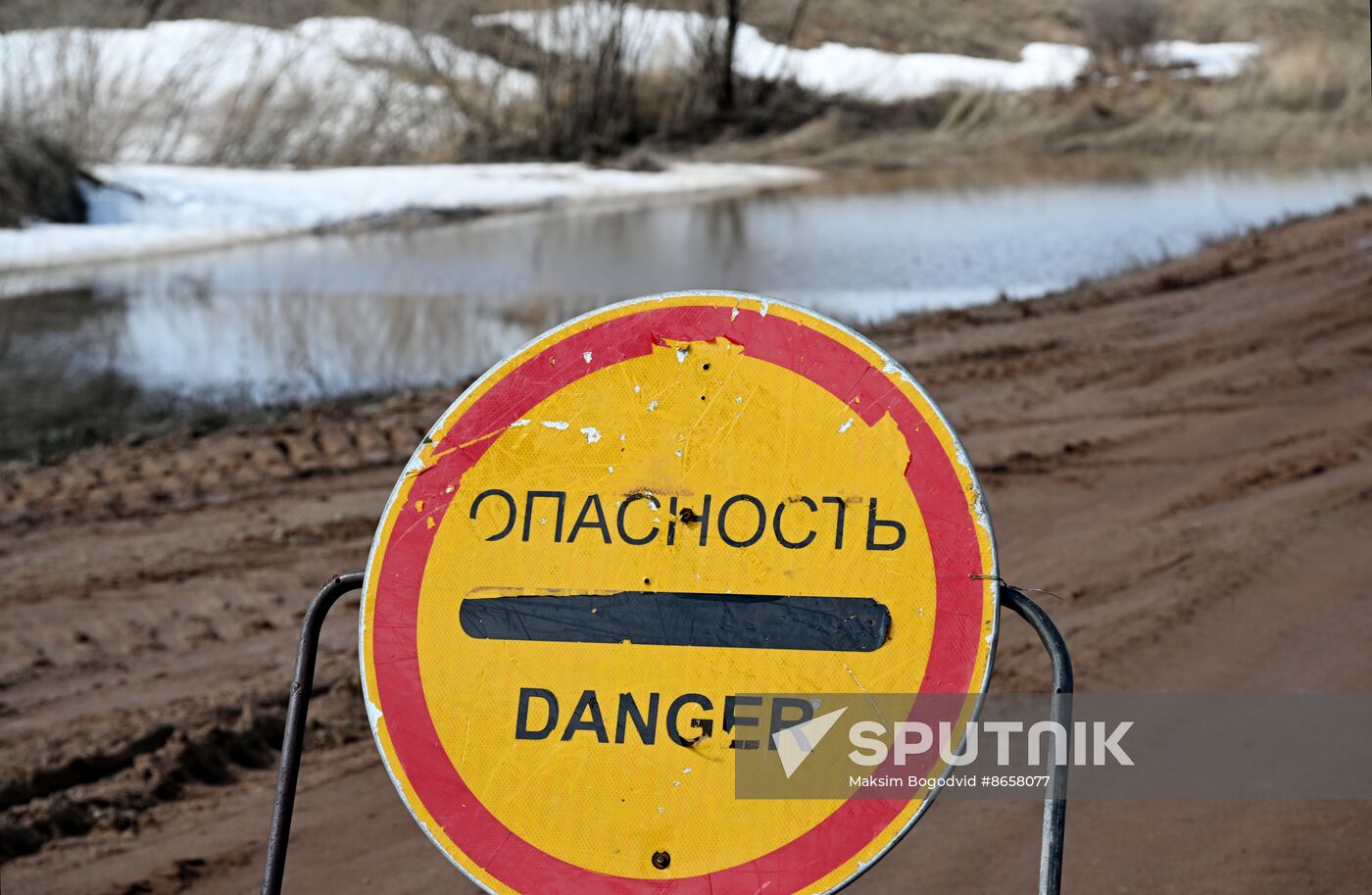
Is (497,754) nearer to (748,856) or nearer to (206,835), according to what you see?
(748,856)

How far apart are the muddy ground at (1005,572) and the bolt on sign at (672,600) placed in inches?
60.0

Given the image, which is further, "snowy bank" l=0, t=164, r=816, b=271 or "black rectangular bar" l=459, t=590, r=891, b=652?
"snowy bank" l=0, t=164, r=816, b=271

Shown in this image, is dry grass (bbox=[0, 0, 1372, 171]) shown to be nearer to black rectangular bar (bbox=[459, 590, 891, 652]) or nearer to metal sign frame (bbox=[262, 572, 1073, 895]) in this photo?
metal sign frame (bbox=[262, 572, 1073, 895])

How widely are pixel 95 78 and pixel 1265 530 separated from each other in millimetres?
18095

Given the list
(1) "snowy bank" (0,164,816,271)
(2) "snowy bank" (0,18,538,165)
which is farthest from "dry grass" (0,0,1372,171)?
(1) "snowy bank" (0,164,816,271)

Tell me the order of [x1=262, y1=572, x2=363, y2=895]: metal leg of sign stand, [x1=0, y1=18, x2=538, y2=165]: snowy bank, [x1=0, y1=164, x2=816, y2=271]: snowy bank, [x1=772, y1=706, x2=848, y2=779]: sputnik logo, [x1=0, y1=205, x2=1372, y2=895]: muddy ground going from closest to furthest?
[x1=772, y1=706, x2=848, y2=779]: sputnik logo, [x1=262, y1=572, x2=363, y2=895]: metal leg of sign stand, [x1=0, y1=205, x2=1372, y2=895]: muddy ground, [x1=0, y1=164, x2=816, y2=271]: snowy bank, [x1=0, y1=18, x2=538, y2=165]: snowy bank

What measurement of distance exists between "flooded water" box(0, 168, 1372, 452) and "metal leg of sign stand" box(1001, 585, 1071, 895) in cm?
727

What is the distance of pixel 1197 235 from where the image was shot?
47.0ft

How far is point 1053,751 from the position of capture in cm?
208

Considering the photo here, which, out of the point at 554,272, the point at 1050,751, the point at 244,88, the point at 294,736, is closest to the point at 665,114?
the point at 244,88

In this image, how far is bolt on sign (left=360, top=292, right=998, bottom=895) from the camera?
198 cm

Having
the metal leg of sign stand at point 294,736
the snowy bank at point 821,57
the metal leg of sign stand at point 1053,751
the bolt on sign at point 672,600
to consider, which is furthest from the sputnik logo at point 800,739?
the snowy bank at point 821,57

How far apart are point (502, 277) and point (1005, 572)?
8.64m

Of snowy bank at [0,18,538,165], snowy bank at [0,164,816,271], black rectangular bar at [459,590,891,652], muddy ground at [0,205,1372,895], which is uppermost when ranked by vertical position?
snowy bank at [0,18,538,165]
